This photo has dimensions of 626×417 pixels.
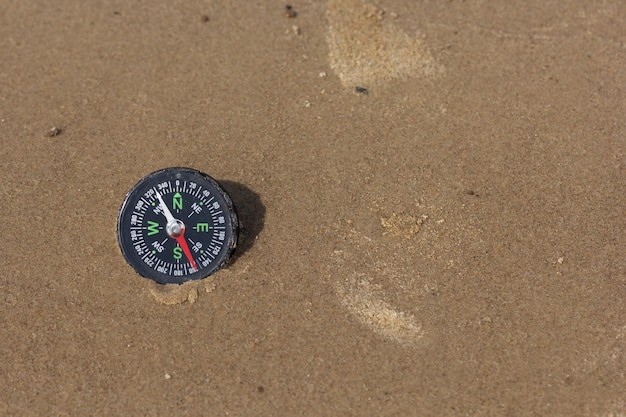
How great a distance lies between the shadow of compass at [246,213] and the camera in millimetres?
5062

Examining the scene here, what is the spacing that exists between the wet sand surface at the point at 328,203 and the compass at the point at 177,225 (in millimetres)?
189

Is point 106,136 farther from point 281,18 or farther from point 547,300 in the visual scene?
point 547,300

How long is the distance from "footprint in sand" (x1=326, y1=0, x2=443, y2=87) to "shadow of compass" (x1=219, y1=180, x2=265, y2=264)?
1.36m

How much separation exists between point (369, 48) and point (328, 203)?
63.7 inches

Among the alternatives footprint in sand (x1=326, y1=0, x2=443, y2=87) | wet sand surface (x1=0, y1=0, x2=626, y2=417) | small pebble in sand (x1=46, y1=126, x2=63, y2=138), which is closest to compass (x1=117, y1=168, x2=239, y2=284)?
wet sand surface (x1=0, y1=0, x2=626, y2=417)

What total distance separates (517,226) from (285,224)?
1.77 m

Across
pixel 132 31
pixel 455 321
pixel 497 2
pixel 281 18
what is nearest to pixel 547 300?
pixel 455 321

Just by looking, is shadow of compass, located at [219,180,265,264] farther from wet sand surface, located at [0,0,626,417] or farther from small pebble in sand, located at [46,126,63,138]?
small pebble in sand, located at [46,126,63,138]

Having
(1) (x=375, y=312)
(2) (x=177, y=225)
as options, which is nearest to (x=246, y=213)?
(2) (x=177, y=225)

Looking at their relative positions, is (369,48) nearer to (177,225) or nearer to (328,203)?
(328,203)

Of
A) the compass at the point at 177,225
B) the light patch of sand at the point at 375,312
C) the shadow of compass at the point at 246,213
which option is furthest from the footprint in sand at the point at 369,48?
the light patch of sand at the point at 375,312

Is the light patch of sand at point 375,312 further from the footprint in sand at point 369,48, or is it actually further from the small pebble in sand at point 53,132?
the small pebble in sand at point 53,132

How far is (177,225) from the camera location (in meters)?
4.87

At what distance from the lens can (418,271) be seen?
4973mm
